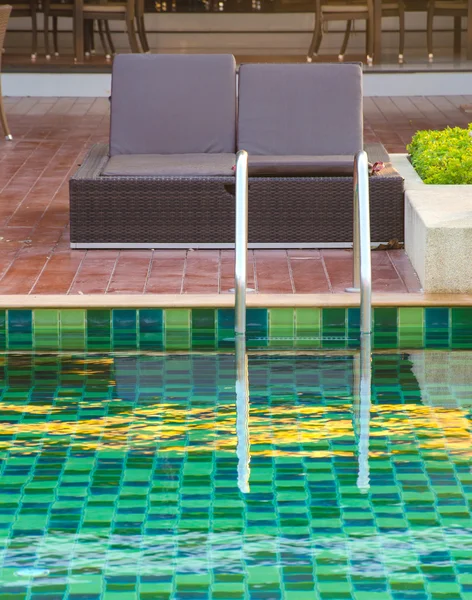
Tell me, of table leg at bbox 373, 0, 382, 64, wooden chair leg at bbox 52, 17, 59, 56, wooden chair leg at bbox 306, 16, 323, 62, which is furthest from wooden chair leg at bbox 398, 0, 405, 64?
wooden chair leg at bbox 52, 17, 59, 56

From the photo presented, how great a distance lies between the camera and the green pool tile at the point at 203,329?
506 centimetres

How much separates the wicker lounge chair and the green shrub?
240mm

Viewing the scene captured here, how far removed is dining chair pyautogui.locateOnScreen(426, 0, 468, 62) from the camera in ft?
44.1

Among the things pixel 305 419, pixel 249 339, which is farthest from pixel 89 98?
pixel 305 419

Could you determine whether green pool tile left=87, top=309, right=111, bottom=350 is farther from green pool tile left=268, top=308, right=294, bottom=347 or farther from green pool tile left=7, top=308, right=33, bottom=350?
green pool tile left=268, top=308, right=294, bottom=347

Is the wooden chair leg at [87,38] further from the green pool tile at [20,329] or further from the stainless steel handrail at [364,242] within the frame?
the stainless steel handrail at [364,242]

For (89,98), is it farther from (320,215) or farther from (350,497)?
(350,497)

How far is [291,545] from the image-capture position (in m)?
3.41

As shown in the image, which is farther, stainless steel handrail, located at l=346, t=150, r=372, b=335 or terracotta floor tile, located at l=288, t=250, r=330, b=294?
terracotta floor tile, located at l=288, t=250, r=330, b=294

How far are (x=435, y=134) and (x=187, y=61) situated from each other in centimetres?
155

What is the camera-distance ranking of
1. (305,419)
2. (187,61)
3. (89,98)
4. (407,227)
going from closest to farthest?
(305,419), (407,227), (187,61), (89,98)

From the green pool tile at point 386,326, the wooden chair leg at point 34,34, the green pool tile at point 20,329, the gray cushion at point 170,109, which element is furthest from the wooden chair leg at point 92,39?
the green pool tile at point 386,326

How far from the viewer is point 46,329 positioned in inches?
199

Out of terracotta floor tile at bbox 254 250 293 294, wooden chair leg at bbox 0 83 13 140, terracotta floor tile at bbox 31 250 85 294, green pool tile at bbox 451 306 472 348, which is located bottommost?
green pool tile at bbox 451 306 472 348
